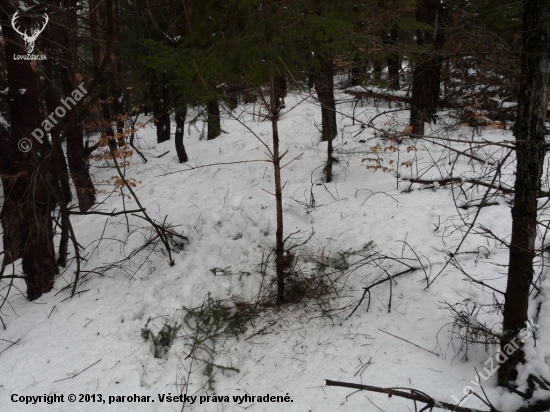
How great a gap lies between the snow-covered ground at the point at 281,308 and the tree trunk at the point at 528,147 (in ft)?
1.60

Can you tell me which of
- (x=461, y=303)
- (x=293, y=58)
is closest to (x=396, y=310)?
(x=461, y=303)

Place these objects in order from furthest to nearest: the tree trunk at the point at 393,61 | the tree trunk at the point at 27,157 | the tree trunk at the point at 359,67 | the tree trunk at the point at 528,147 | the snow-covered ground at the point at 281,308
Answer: the tree trunk at the point at 359,67 → the tree trunk at the point at 393,61 → the tree trunk at the point at 27,157 → the snow-covered ground at the point at 281,308 → the tree trunk at the point at 528,147

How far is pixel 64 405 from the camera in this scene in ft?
11.2

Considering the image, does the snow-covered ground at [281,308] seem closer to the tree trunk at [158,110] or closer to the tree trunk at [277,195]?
the tree trunk at [277,195]

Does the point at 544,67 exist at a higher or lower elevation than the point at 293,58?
lower

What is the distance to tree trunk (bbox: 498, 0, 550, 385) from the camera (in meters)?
2.14

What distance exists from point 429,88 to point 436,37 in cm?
150

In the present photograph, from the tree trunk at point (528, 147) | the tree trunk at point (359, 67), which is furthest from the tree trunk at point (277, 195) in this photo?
the tree trunk at point (359, 67)

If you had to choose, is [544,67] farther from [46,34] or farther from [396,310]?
[46,34]

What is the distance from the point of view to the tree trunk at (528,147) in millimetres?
2139

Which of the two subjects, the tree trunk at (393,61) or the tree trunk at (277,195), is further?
the tree trunk at (393,61)

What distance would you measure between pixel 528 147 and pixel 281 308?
9.50ft

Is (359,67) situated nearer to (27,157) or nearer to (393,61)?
(393,61)

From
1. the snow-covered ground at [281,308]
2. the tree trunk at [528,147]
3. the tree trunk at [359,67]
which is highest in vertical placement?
the tree trunk at [359,67]
